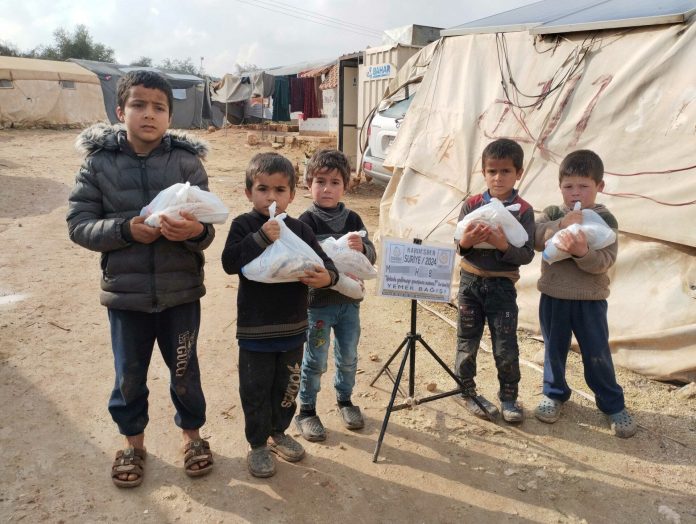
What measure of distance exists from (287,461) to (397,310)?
2.47 metres

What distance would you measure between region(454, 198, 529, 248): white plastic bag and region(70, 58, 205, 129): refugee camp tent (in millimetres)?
A: 23963

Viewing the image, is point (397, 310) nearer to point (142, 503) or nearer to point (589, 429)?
point (589, 429)

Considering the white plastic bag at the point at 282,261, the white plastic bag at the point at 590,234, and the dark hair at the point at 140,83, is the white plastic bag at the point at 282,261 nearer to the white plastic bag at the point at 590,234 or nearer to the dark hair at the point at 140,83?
the dark hair at the point at 140,83

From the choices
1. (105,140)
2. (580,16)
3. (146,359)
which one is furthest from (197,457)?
(580,16)

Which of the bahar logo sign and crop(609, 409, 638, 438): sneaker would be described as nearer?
crop(609, 409, 638, 438): sneaker

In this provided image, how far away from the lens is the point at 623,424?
10.3ft

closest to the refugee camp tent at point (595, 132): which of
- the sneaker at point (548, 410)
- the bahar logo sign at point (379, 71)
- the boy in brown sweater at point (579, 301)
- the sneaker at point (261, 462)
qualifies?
the boy in brown sweater at point (579, 301)

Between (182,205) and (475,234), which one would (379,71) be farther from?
(182,205)

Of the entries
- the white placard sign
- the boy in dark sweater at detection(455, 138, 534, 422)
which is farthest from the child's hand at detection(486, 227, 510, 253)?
the white placard sign

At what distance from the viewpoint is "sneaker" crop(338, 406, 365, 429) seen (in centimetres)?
314

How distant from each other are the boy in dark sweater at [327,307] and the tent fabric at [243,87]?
20.2 m

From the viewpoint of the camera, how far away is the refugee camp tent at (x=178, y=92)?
80.7ft

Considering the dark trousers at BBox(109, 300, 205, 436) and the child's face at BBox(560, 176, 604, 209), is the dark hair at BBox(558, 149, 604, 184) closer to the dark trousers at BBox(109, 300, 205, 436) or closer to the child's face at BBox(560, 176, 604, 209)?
the child's face at BBox(560, 176, 604, 209)

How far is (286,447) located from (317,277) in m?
1.00
